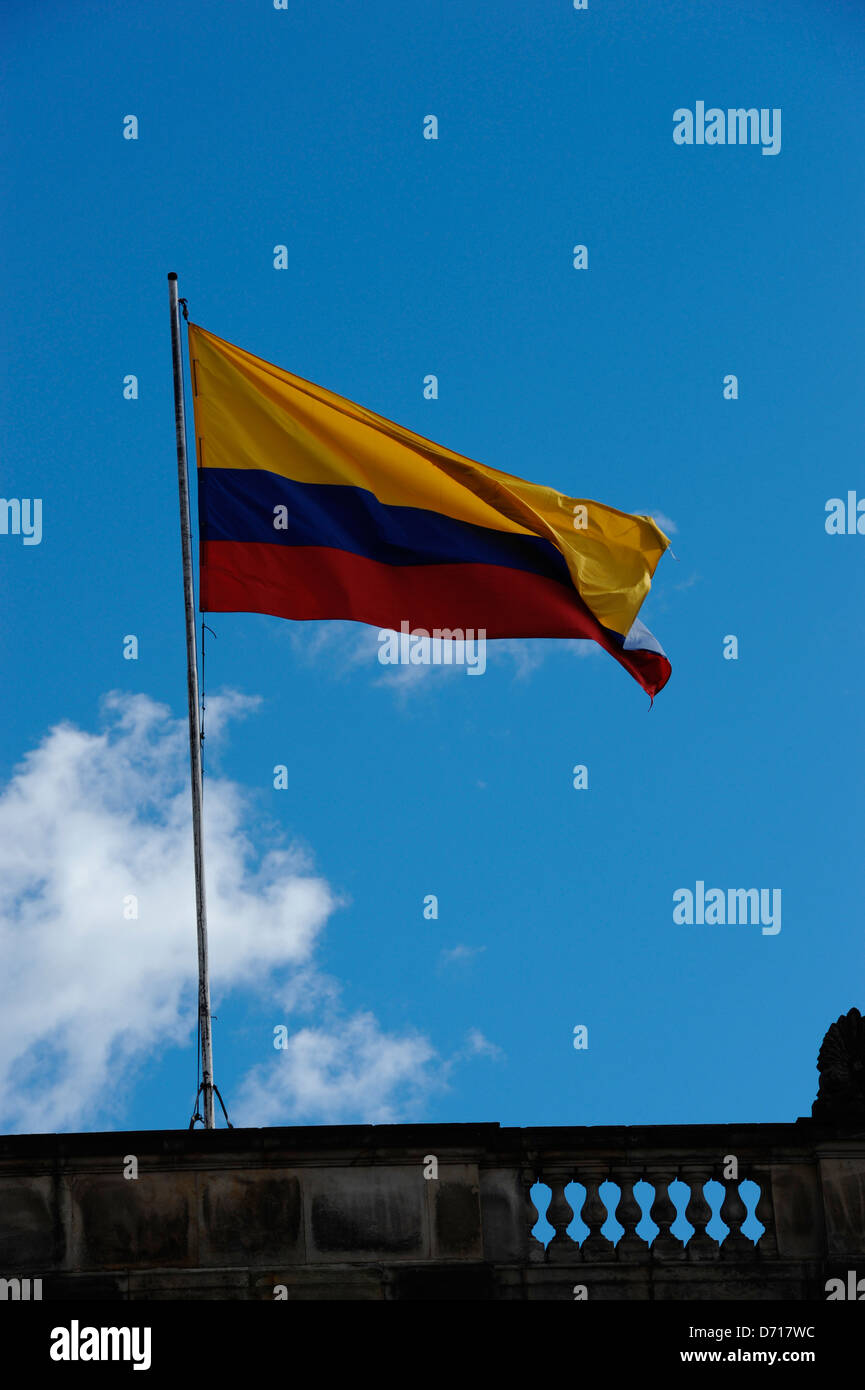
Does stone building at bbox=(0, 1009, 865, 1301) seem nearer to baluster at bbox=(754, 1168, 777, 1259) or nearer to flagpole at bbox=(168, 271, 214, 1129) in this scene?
baluster at bbox=(754, 1168, 777, 1259)

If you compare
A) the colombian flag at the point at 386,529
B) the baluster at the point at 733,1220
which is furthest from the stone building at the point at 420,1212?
the colombian flag at the point at 386,529

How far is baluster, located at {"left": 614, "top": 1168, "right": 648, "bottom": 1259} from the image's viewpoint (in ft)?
51.8

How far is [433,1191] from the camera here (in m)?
16.0

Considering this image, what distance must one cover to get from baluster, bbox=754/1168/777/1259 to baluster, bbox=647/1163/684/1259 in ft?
2.00

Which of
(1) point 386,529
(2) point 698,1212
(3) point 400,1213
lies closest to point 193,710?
(1) point 386,529

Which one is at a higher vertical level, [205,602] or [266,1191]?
[205,602]

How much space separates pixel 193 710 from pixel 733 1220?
625 cm

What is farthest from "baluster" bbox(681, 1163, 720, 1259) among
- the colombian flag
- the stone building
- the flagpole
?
the colombian flag

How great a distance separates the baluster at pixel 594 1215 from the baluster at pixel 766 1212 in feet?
3.60

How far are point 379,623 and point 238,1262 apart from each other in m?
6.45

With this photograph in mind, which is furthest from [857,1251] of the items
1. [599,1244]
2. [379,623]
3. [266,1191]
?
[379,623]

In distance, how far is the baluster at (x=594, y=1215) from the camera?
51.9 ft
